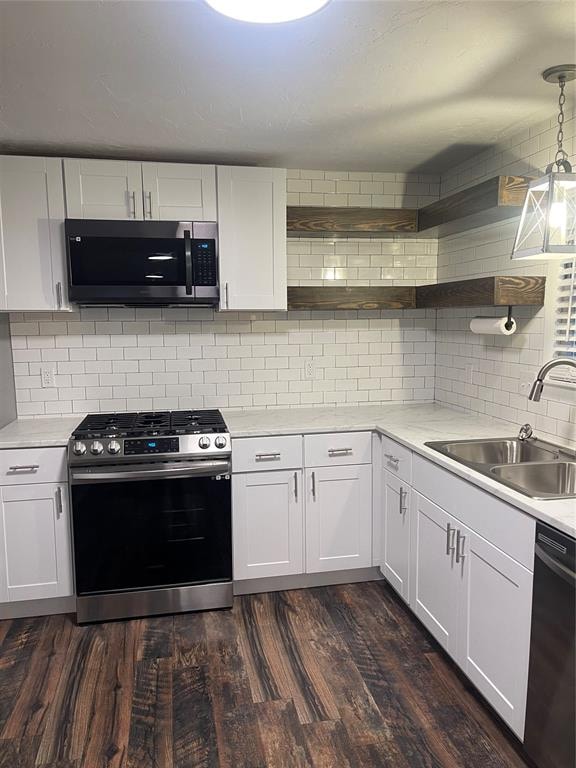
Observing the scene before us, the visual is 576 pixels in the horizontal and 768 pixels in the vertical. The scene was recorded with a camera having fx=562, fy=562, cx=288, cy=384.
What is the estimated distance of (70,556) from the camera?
2.90m

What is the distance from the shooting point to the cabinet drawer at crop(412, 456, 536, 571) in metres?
1.85

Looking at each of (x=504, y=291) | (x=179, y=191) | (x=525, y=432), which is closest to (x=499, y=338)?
(x=504, y=291)

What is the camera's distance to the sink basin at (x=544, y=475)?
229cm

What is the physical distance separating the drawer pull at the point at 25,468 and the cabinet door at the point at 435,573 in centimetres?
187

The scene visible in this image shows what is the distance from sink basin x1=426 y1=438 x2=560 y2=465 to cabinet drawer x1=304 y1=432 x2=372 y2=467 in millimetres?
566

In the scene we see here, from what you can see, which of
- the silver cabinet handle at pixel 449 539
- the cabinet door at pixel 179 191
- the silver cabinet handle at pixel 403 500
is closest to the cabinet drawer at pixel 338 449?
the silver cabinet handle at pixel 403 500

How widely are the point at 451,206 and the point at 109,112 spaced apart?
174 cm

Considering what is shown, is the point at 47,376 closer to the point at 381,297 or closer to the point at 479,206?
the point at 381,297

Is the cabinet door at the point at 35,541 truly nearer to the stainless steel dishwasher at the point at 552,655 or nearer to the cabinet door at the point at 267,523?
the cabinet door at the point at 267,523

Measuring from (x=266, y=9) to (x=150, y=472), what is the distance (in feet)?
6.78

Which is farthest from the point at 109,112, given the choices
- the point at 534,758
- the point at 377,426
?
the point at 534,758

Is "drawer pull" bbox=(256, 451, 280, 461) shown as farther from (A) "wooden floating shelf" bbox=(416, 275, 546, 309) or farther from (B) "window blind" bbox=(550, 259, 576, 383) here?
(B) "window blind" bbox=(550, 259, 576, 383)

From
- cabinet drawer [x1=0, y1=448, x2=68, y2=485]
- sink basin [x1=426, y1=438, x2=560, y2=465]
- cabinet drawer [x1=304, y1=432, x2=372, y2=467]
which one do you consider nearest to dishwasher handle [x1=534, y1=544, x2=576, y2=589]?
sink basin [x1=426, y1=438, x2=560, y2=465]

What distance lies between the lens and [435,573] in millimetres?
2484
